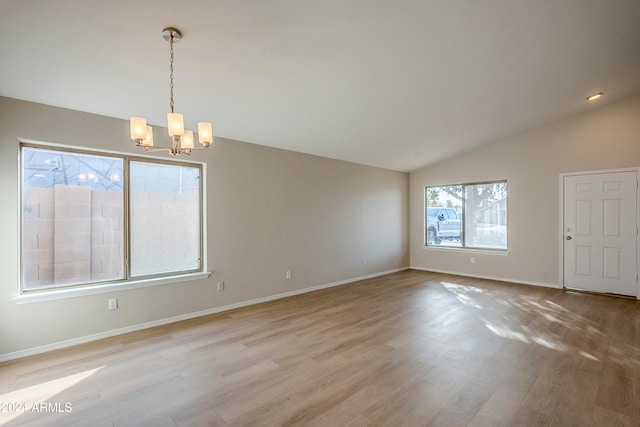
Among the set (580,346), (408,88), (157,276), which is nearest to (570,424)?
(580,346)

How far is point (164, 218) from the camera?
12.9ft

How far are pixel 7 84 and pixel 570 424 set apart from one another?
5.16 meters

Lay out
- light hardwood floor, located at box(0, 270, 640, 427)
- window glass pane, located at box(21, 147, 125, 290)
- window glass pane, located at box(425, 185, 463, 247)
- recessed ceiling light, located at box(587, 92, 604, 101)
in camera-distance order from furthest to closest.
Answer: window glass pane, located at box(425, 185, 463, 247) → recessed ceiling light, located at box(587, 92, 604, 101) → window glass pane, located at box(21, 147, 125, 290) → light hardwood floor, located at box(0, 270, 640, 427)

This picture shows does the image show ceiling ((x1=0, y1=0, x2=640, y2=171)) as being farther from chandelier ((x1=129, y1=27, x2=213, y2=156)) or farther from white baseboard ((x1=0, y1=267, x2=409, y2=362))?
white baseboard ((x1=0, y1=267, x2=409, y2=362))

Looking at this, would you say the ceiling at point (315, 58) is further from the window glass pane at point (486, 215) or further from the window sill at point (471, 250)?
the window sill at point (471, 250)

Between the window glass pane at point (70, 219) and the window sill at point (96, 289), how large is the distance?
5.3 inches

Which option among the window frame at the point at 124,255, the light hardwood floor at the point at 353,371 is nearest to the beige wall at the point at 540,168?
the light hardwood floor at the point at 353,371

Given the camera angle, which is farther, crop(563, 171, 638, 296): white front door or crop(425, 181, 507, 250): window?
crop(425, 181, 507, 250): window

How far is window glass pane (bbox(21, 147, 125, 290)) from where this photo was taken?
3072 mm

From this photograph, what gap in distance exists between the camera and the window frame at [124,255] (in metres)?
3.00

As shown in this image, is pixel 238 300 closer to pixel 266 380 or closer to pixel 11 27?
pixel 266 380

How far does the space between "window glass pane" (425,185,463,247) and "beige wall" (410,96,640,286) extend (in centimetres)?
29

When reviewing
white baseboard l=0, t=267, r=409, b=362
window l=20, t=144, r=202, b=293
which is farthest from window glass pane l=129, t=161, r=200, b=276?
white baseboard l=0, t=267, r=409, b=362

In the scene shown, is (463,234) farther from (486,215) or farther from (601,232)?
(601,232)
